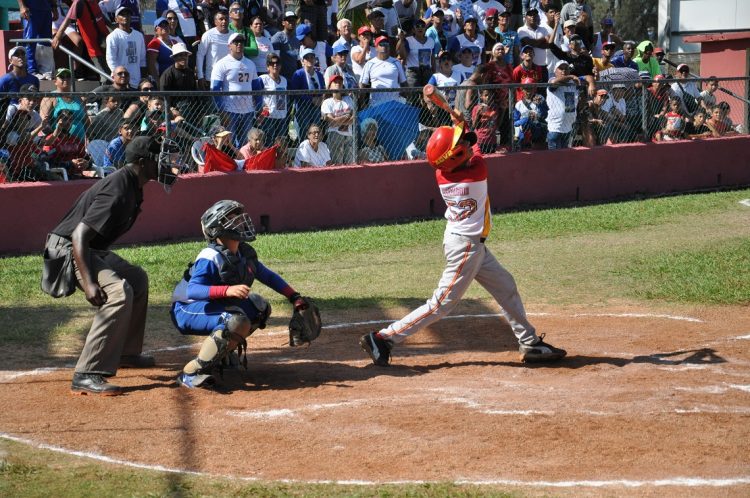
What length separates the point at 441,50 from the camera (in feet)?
58.8

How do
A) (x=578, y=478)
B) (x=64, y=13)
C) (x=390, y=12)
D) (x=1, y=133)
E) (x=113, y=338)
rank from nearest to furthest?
(x=578, y=478) < (x=113, y=338) < (x=1, y=133) < (x=64, y=13) < (x=390, y=12)

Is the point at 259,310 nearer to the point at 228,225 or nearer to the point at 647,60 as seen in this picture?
the point at 228,225

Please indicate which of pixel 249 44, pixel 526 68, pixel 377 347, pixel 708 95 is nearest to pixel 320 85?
pixel 249 44

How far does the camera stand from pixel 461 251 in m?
7.72

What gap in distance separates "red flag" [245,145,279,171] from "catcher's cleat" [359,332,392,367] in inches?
261

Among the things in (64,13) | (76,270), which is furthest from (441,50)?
(76,270)

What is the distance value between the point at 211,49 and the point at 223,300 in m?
8.69

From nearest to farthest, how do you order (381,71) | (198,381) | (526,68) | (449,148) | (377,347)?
(198,381) → (449,148) → (377,347) → (381,71) → (526,68)

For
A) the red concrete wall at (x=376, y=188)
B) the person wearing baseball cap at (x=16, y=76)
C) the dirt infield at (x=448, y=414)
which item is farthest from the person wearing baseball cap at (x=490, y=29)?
the dirt infield at (x=448, y=414)

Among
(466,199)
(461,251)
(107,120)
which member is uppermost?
(107,120)

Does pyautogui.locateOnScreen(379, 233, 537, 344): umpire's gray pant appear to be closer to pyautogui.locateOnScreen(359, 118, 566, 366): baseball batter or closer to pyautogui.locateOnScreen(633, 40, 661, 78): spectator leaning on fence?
pyautogui.locateOnScreen(359, 118, 566, 366): baseball batter

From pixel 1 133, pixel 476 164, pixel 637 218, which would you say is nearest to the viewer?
pixel 476 164

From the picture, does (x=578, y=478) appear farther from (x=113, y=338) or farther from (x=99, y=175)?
(x=99, y=175)

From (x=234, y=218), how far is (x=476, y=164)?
1.85 metres
